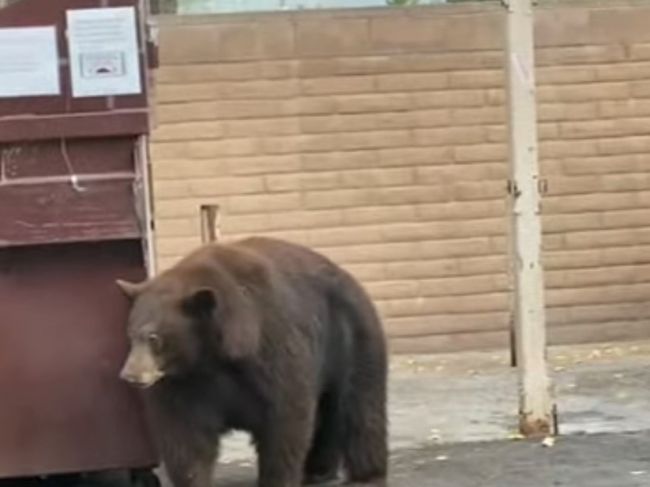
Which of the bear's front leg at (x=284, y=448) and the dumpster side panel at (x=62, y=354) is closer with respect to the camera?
the bear's front leg at (x=284, y=448)

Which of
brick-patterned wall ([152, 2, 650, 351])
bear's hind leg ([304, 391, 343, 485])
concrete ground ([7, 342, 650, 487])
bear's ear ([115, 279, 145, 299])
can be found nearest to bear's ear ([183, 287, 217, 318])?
bear's ear ([115, 279, 145, 299])

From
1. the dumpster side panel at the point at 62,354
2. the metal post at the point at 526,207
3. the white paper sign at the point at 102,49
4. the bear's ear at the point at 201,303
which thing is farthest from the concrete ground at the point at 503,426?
the white paper sign at the point at 102,49

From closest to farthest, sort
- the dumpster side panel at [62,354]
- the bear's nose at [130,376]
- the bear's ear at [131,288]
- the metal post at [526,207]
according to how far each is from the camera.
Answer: the bear's nose at [130,376] → the bear's ear at [131,288] → the dumpster side panel at [62,354] → the metal post at [526,207]

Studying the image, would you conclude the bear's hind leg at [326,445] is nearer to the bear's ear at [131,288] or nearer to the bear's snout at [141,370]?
the bear's ear at [131,288]

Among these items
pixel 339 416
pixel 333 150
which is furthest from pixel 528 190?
pixel 333 150

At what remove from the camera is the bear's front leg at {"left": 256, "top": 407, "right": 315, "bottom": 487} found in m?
7.68

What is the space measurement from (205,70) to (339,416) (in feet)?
18.8

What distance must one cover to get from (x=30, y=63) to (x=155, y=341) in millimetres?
1369

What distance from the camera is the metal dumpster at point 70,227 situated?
7.82 m

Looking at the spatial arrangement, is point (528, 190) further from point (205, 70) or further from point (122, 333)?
point (205, 70)

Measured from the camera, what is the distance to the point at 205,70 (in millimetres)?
13844

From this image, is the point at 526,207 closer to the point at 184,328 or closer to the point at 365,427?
the point at 365,427

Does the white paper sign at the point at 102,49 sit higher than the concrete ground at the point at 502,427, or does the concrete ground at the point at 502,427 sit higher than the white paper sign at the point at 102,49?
the white paper sign at the point at 102,49

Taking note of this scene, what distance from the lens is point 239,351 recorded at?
7.41 meters
